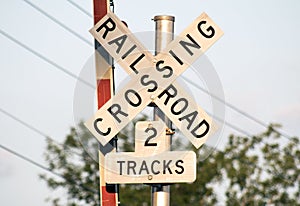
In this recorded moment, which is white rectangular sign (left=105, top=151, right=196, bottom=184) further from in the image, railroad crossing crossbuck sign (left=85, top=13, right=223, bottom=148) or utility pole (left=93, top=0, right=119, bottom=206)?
utility pole (left=93, top=0, right=119, bottom=206)

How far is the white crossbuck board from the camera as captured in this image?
26.9ft

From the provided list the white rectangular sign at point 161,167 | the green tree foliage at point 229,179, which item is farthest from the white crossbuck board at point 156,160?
the green tree foliage at point 229,179

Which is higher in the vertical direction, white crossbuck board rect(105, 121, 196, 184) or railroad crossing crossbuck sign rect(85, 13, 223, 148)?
railroad crossing crossbuck sign rect(85, 13, 223, 148)

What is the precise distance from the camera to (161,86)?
8.30 meters

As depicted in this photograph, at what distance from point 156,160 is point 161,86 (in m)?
0.55

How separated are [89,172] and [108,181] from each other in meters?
40.9

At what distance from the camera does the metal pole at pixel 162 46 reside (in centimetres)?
831

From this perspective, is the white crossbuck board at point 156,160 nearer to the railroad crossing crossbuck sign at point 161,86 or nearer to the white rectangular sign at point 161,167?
the white rectangular sign at point 161,167

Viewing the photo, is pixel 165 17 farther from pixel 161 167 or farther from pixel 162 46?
pixel 161 167

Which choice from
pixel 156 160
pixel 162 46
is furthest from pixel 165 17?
pixel 156 160

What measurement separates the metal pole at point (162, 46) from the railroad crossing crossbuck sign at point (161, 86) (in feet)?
0.22

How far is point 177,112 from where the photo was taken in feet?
27.1

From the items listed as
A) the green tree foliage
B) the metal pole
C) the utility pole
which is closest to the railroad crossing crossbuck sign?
the metal pole

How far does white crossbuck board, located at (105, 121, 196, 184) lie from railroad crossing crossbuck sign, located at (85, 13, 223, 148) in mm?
139
